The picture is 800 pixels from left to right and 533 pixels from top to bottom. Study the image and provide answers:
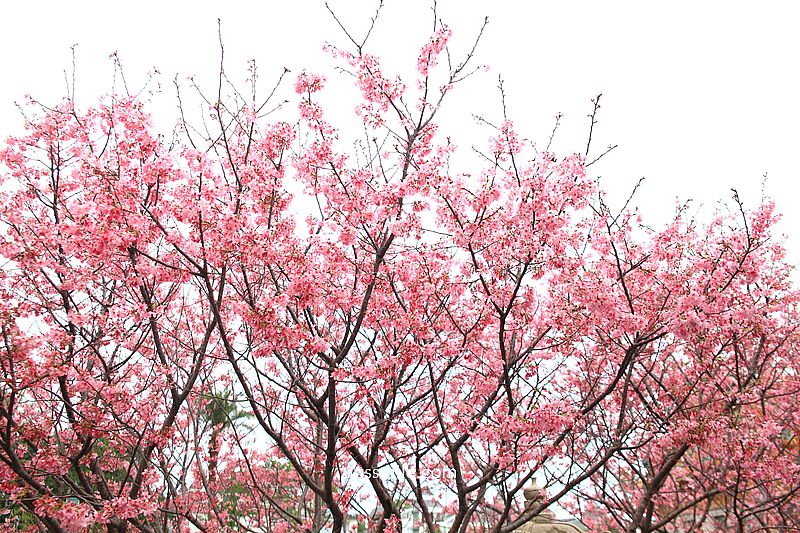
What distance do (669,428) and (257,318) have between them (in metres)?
3.49

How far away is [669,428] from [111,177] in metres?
4.91

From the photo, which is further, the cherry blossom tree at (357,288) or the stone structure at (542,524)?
the stone structure at (542,524)

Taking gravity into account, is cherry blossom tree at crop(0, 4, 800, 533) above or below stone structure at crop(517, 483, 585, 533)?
above

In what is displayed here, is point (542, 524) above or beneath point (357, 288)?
beneath

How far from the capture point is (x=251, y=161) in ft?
16.3

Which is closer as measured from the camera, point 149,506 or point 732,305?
point 149,506

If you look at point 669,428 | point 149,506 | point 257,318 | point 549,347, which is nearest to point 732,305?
point 669,428

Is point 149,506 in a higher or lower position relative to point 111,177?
→ lower

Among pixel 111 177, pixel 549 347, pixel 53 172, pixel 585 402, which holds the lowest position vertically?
pixel 585 402

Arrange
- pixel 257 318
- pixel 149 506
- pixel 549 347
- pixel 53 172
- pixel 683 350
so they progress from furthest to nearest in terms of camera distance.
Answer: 1. pixel 683 350
2. pixel 53 172
3. pixel 549 347
4. pixel 149 506
5. pixel 257 318

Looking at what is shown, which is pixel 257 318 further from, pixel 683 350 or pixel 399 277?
pixel 683 350

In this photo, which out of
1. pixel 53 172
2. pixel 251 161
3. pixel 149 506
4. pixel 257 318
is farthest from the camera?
pixel 53 172

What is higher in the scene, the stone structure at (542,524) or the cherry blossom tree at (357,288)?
the cherry blossom tree at (357,288)

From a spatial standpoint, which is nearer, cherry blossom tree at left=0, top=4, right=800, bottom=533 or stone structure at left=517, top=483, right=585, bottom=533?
cherry blossom tree at left=0, top=4, right=800, bottom=533
